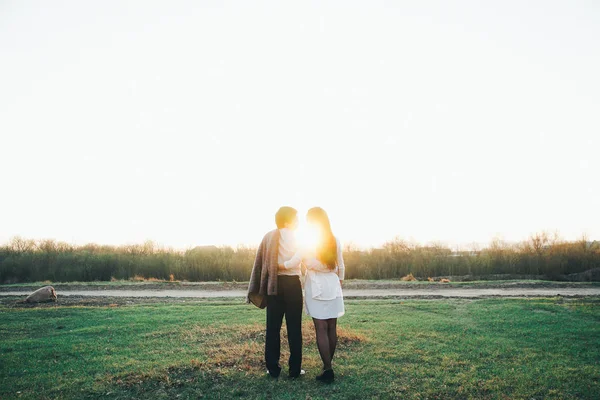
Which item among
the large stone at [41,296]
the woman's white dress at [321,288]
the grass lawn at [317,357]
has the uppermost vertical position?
the woman's white dress at [321,288]

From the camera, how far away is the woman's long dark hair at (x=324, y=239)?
5.84 m

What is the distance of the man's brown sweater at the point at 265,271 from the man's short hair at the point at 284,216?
141 mm

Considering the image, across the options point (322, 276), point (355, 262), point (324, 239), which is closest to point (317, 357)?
point (322, 276)

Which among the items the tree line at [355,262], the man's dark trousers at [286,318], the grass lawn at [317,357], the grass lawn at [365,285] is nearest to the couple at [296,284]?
the man's dark trousers at [286,318]

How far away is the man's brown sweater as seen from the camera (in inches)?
237

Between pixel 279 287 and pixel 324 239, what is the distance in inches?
39.8

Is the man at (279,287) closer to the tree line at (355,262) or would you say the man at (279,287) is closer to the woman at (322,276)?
the woman at (322,276)

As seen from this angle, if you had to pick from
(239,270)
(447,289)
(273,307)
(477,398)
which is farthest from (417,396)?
(239,270)

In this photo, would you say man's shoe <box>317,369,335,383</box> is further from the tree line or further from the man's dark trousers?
the tree line

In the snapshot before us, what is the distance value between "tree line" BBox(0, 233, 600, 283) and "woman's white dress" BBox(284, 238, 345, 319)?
70.1 ft

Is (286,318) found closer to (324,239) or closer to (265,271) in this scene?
(265,271)

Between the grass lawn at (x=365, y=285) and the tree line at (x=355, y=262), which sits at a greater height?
the tree line at (x=355, y=262)

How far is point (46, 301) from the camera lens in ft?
52.6

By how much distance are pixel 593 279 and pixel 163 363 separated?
83.9 feet
